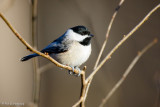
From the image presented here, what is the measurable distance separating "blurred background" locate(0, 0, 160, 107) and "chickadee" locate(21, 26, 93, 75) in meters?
0.89

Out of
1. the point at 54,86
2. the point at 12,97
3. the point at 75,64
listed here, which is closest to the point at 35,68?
the point at 75,64

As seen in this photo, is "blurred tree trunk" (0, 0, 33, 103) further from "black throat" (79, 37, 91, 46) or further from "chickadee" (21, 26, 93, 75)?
"black throat" (79, 37, 91, 46)

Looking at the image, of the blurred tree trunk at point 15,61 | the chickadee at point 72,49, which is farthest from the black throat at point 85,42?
the blurred tree trunk at point 15,61

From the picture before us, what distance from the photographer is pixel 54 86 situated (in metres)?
5.69

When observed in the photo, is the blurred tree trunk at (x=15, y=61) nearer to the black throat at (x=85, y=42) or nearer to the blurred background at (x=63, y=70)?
the blurred background at (x=63, y=70)

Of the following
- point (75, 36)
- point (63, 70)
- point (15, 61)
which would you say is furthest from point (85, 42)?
point (63, 70)

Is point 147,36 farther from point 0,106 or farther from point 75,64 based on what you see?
point 0,106

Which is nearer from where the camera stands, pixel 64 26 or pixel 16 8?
pixel 16 8

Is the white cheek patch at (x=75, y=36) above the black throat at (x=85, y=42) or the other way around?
above

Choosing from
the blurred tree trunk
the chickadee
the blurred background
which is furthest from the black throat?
the blurred tree trunk

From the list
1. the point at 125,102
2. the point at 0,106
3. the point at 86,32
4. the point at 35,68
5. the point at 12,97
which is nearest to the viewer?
the point at 35,68

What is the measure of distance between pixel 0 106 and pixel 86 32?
4.39 feet

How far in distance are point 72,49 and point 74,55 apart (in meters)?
0.09

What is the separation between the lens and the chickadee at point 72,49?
296cm
